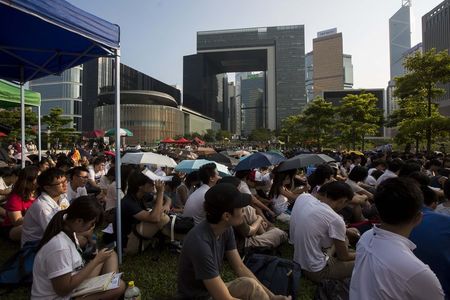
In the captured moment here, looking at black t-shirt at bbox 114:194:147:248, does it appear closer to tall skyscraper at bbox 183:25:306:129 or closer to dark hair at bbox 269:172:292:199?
dark hair at bbox 269:172:292:199

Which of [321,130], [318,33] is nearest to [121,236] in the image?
[321,130]

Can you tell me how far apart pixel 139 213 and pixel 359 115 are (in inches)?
943

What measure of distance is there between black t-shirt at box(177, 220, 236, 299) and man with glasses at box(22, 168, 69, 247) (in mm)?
2127

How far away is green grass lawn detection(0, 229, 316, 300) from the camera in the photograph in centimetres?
361

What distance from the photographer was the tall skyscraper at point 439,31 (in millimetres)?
60406

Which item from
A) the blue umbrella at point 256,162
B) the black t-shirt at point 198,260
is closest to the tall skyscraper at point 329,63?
the blue umbrella at point 256,162

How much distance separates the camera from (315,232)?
3.32 metres

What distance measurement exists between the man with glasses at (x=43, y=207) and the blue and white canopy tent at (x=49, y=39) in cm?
72

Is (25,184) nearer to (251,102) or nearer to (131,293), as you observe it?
(131,293)

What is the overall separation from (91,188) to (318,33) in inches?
6775

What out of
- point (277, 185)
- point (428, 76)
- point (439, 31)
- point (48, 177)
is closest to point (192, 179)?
point (277, 185)

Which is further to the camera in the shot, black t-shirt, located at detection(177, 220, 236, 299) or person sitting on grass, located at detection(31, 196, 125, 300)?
person sitting on grass, located at detection(31, 196, 125, 300)

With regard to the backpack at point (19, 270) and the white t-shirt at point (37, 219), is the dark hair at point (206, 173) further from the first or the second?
the backpack at point (19, 270)

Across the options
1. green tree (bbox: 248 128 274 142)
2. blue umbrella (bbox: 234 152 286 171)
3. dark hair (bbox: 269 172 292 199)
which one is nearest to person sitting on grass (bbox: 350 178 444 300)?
dark hair (bbox: 269 172 292 199)
